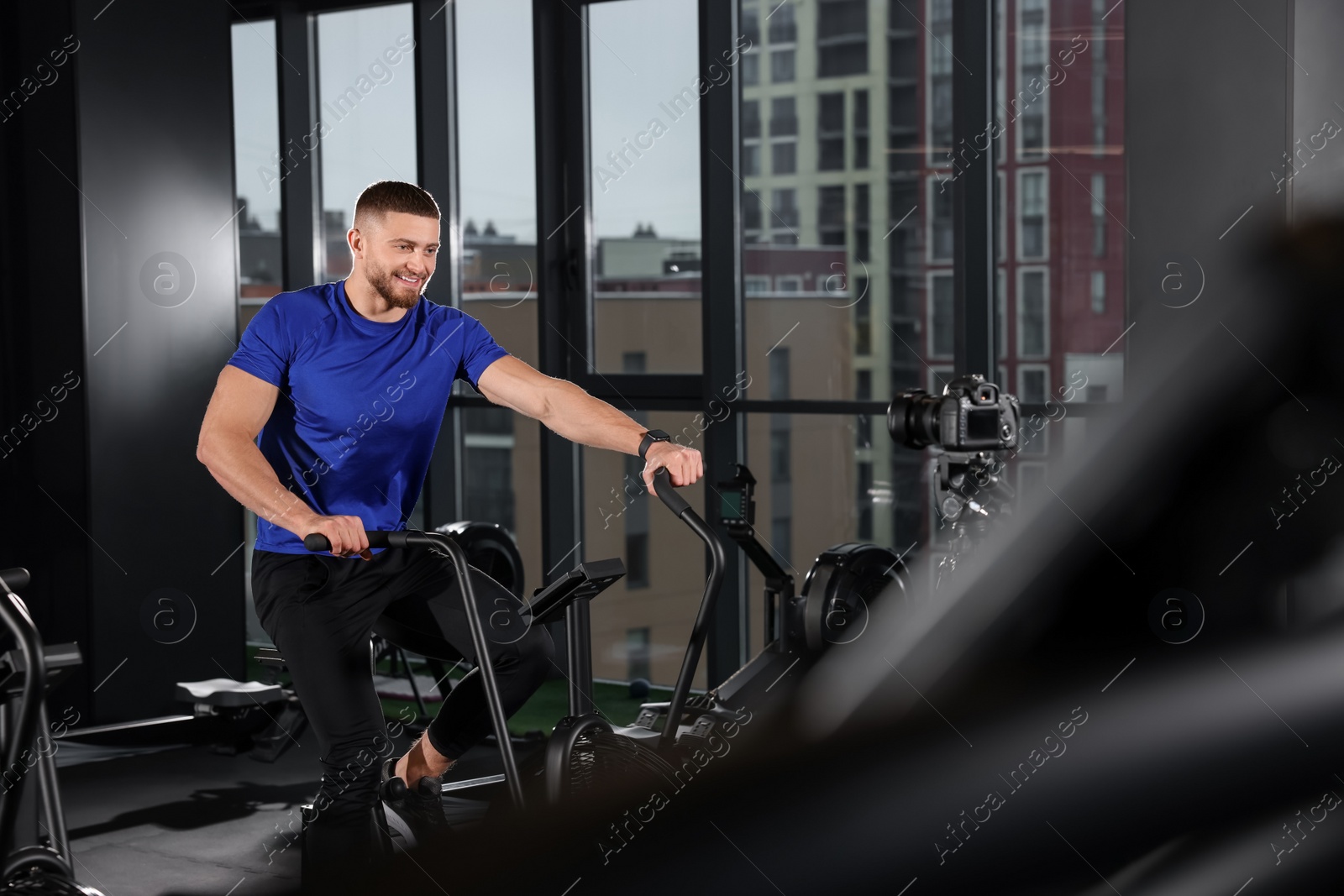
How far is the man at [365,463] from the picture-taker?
2.36 m

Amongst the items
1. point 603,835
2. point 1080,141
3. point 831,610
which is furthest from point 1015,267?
point 603,835

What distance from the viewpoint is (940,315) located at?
443cm

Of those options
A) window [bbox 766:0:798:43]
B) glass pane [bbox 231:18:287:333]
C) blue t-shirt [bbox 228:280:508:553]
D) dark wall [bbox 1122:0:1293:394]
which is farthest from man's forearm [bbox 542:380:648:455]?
glass pane [bbox 231:18:287:333]

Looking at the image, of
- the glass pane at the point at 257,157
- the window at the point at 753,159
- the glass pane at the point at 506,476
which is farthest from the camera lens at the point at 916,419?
the glass pane at the point at 257,157

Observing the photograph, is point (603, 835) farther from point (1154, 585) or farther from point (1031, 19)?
point (1031, 19)

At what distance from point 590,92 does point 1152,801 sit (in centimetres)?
362

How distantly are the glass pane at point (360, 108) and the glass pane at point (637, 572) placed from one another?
1327 millimetres

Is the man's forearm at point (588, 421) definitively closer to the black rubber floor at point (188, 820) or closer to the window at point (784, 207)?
the black rubber floor at point (188, 820)

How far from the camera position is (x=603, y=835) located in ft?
5.44

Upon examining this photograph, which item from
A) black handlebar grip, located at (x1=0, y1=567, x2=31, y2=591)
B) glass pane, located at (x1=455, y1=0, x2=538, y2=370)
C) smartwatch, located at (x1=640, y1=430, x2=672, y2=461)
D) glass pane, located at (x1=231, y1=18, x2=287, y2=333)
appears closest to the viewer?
black handlebar grip, located at (x1=0, y1=567, x2=31, y2=591)

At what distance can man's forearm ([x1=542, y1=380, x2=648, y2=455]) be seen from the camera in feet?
8.25

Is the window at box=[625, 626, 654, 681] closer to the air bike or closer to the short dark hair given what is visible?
the air bike

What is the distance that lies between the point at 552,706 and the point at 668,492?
8.88 ft

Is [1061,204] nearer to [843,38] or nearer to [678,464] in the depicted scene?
[843,38]
